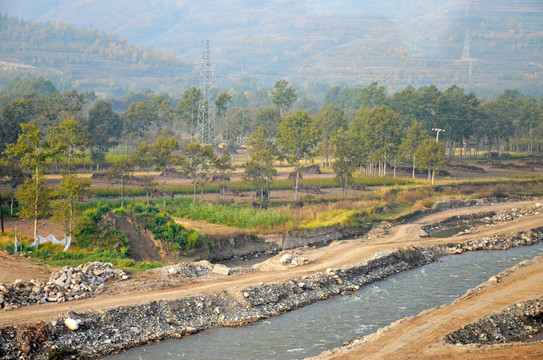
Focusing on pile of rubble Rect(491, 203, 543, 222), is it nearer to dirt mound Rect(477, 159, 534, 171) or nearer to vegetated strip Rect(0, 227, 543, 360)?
vegetated strip Rect(0, 227, 543, 360)

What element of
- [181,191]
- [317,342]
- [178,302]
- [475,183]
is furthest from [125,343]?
[475,183]

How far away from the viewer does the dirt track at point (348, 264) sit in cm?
2394

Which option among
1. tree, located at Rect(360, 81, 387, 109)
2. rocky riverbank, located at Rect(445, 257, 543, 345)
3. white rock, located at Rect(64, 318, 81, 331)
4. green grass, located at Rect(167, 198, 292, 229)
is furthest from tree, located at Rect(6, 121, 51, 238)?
tree, located at Rect(360, 81, 387, 109)

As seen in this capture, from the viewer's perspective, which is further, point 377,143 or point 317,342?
point 377,143

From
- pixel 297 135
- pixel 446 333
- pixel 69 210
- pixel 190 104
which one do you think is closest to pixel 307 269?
pixel 446 333

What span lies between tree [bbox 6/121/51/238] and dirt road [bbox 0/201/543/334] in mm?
11958

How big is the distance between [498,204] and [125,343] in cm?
4877

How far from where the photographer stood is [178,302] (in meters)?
27.1

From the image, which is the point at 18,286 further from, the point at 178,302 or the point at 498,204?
the point at 498,204

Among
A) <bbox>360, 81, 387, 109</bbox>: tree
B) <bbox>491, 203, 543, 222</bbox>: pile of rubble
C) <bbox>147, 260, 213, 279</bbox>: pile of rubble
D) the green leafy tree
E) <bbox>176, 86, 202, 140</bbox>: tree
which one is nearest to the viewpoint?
<bbox>147, 260, 213, 279</bbox>: pile of rubble

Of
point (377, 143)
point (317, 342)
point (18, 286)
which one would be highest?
point (377, 143)

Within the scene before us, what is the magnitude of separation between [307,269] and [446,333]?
11.0m

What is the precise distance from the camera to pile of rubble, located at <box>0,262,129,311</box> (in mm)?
25562

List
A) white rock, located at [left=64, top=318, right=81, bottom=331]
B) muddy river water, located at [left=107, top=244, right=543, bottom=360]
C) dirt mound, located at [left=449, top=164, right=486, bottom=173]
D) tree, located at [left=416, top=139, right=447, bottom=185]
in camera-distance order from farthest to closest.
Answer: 1. dirt mound, located at [left=449, top=164, right=486, bottom=173]
2. tree, located at [left=416, top=139, right=447, bottom=185]
3. muddy river water, located at [left=107, top=244, right=543, bottom=360]
4. white rock, located at [left=64, top=318, right=81, bottom=331]
